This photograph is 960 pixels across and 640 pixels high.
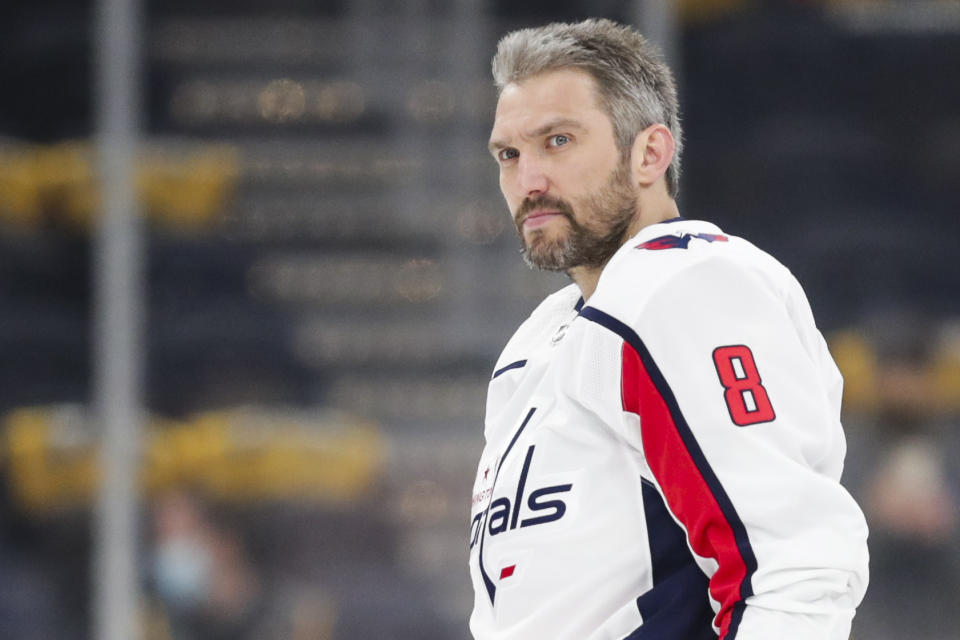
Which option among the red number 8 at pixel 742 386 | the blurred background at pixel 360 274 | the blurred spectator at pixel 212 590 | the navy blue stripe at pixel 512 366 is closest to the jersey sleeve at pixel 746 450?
the red number 8 at pixel 742 386

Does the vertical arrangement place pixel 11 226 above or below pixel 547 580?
below

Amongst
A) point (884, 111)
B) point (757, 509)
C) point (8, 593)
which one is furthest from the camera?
point (884, 111)

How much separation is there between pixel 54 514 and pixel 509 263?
1.67 meters

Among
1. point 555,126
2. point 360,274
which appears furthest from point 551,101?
point 360,274

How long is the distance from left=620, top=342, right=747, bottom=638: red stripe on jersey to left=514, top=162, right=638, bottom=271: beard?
178 millimetres

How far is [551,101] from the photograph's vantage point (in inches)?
50.4

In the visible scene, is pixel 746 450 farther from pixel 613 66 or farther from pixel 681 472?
pixel 613 66

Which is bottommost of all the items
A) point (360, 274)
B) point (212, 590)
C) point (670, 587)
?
point (212, 590)

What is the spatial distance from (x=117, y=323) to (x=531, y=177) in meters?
3.25

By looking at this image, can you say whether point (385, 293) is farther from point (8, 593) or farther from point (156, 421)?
point (8, 593)

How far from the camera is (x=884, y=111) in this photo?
5336 millimetres

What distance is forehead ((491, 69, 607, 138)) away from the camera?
1.27 metres

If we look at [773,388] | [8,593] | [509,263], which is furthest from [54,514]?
[773,388]

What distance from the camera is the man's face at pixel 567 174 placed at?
1267mm
